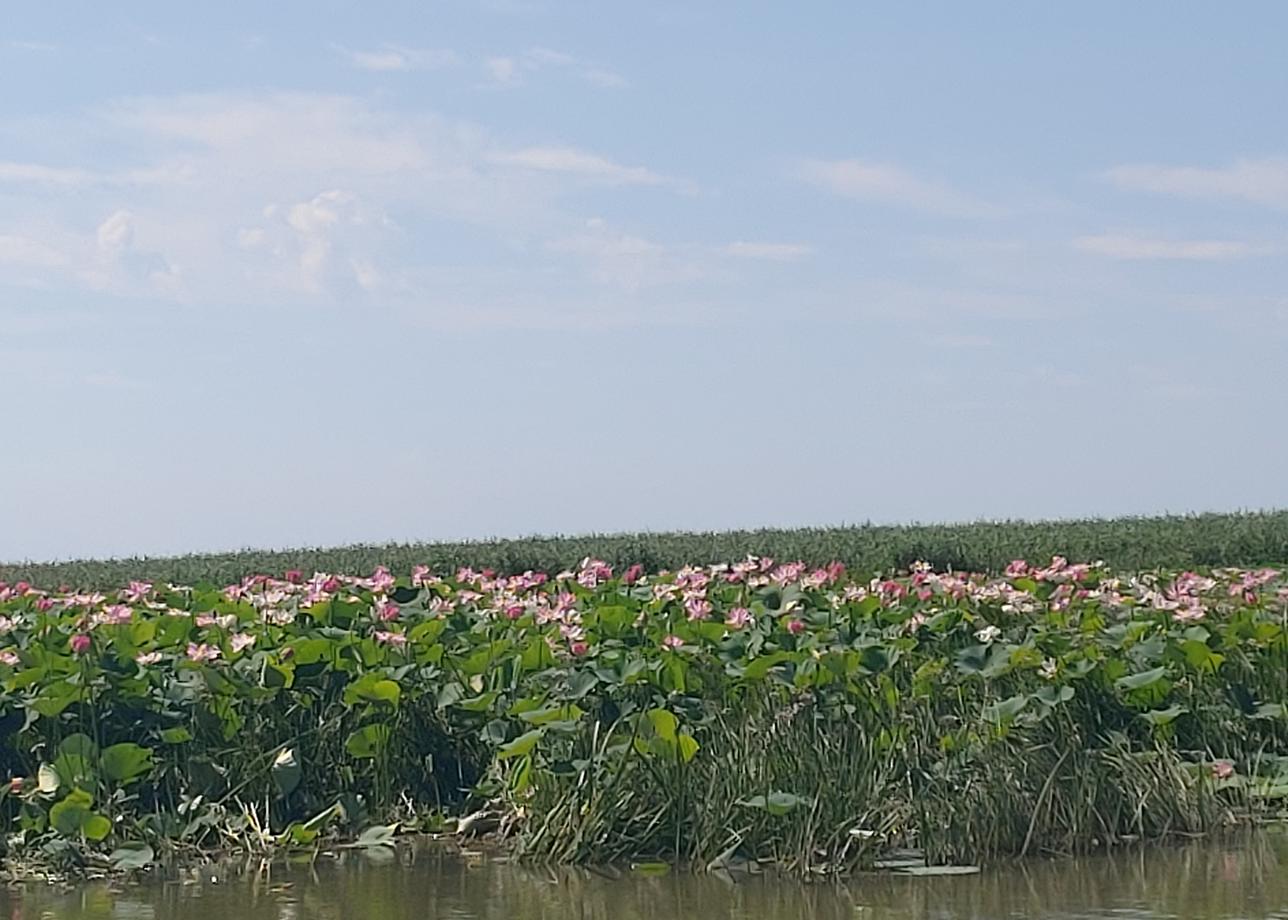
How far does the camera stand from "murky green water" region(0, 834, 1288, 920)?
7102 millimetres

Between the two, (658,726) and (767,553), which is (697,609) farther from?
(767,553)

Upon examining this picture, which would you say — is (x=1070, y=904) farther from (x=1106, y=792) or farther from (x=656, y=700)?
(x=656, y=700)

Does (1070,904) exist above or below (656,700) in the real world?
below

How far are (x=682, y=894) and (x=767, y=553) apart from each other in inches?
763

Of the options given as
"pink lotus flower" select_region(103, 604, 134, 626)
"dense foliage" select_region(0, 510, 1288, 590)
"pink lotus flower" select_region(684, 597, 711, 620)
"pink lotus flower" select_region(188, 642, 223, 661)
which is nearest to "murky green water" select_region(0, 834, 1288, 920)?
"pink lotus flower" select_region(188, 642, 223, 661)

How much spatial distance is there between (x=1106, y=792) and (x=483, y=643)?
10.9 ft

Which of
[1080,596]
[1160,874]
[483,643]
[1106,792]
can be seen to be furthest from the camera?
[1080,596]

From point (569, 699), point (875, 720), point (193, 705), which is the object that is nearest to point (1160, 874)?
point (875, 720)

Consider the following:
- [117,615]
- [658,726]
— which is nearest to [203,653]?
[117,615]

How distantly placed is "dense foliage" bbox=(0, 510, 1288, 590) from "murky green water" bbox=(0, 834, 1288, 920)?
1631 centimetres

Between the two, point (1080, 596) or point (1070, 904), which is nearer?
point (1070, 904)

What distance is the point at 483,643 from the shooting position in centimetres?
972

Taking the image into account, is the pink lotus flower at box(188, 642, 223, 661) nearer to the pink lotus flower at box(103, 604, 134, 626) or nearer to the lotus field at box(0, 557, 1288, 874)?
the lotus field at box(0, 557, 1288, 874)

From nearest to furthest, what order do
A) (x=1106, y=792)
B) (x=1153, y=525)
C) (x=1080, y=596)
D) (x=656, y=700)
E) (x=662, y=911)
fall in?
(x=662, y=911), (x=1106, y=792), (x=656, y=700), (x=1080, y=596), (x=1153, y=525)
